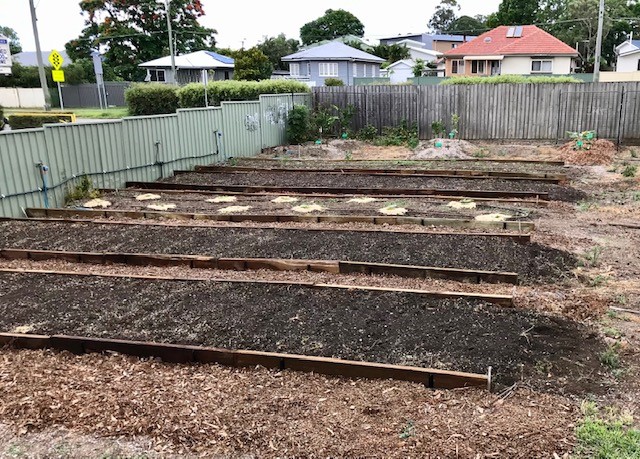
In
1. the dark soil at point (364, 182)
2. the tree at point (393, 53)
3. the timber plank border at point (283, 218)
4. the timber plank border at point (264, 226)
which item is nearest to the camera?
the timber plank border at point (264, 226)

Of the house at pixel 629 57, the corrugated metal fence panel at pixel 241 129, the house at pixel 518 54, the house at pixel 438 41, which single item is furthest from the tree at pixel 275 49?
the corrugated metal fence panel at pixel 241 129

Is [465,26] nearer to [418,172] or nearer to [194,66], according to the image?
[194,66]

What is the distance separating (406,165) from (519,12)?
54736 millimetres

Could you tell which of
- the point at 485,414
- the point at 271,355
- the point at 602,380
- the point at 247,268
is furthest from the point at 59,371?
the point at 602,380

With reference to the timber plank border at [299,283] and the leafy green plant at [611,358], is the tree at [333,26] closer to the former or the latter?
the timber plank border at [299,283]

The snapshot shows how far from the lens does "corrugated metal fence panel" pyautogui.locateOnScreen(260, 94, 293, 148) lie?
58.2 feet

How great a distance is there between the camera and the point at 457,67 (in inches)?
1734

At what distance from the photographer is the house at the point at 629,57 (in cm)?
4131

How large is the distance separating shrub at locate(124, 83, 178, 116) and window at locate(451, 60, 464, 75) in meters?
29.2

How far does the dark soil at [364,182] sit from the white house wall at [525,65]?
1131 inches

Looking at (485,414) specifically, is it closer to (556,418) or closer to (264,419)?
(556,418)

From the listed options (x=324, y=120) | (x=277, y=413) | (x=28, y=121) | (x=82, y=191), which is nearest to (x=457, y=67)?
(x=324, y=120)

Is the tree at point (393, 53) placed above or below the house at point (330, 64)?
above

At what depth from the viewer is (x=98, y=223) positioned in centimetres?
854
